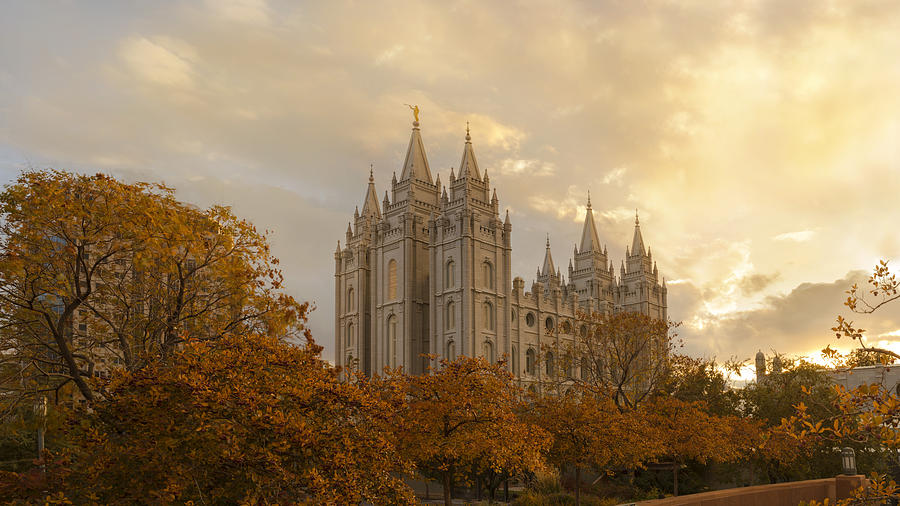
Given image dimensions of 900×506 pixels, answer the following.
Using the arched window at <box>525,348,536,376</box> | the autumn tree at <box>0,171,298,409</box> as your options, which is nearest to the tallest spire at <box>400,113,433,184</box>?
the arched window at <box>525,348,536,376</box>

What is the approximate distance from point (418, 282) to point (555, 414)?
1477 inches

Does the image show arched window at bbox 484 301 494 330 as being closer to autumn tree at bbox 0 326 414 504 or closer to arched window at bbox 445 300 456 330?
arched window at bbox 445 300 456 330

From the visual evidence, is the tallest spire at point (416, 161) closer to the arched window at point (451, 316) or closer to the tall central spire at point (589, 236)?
the arched window at point (451, 316)

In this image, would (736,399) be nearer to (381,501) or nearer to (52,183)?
(381,501)

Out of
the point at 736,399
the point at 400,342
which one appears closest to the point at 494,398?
the point at 736,399

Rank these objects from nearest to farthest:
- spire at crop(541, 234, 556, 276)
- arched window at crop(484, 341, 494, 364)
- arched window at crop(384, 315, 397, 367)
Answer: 1. arched window at crop(484, 341, 494, 364)
2. arched window at crop(384, 315, 397, 367)
3. spire at crop(541, 234, 556, 276)

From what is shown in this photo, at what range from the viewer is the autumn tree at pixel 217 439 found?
9.50m

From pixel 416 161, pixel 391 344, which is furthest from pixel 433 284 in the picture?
pixel 416 161

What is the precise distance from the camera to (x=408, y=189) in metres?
61.2

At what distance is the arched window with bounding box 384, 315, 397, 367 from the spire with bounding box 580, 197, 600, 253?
110 ft

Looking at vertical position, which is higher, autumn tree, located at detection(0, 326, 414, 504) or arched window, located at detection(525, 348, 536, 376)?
arched window, located at detection(525, 348, 536, 376)

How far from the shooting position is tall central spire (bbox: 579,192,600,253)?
84.4m

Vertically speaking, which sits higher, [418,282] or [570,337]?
[418,282]

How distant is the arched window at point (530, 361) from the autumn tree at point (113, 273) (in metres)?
49.4
